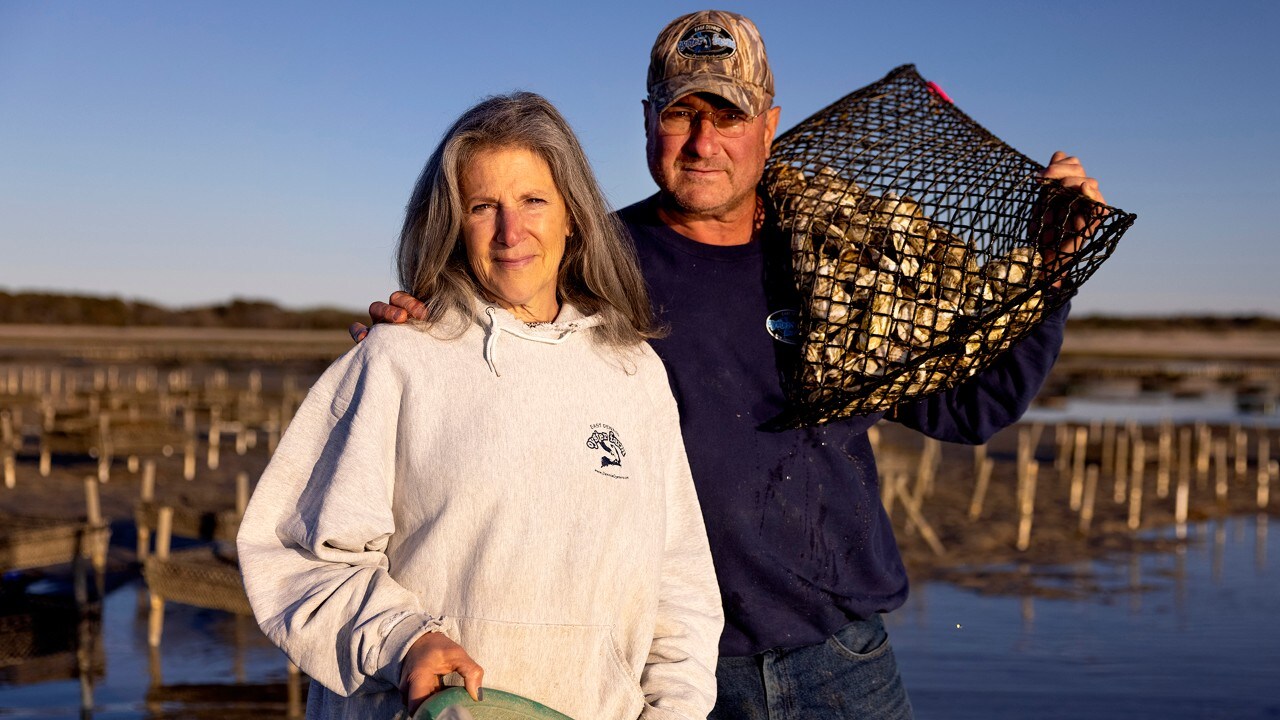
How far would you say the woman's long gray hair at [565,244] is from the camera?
2.22 metres

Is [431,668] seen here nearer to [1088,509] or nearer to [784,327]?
[784,327]

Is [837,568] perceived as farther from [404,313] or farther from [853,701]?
[404,313]

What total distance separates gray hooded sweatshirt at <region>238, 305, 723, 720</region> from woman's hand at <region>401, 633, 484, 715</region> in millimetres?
33

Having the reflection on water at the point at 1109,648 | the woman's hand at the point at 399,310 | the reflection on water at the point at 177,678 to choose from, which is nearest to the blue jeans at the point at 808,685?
the woman's hand at the point at 399,310

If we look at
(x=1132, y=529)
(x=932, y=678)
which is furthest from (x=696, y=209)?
(x=1132, y=529)

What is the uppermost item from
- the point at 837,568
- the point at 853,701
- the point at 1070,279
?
the point at 1070,279

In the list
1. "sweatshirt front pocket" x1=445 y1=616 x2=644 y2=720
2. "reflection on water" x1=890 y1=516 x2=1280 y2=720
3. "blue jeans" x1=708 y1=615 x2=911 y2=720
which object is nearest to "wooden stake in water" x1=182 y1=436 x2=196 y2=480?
"reflection on water" x1=890 y1=516 x2=1280 y2=720

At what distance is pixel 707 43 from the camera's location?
9.18ft

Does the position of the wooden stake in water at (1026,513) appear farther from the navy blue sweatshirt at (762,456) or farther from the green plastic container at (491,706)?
the green plastic container at (491,706)

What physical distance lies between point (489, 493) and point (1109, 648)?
9.77 meters

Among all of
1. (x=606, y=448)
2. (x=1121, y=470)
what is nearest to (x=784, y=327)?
(x=606, y=448)

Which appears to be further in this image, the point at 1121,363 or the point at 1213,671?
the point at 1121,363

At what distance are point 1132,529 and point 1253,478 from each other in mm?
7121

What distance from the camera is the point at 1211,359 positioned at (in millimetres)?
77562
